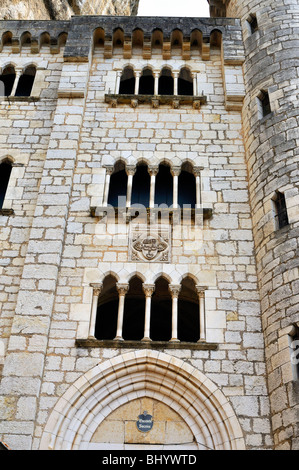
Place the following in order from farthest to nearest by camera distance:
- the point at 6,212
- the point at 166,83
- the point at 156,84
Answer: the point at 166,83 < the point at 156,84 < the point at 6,212

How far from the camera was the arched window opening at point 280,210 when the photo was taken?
31.7ft

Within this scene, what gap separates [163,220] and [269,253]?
2179 mm

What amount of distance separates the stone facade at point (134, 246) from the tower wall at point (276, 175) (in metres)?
0.04

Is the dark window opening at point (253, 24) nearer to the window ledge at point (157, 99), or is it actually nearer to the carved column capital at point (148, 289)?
the window ledge at point (157, 99)

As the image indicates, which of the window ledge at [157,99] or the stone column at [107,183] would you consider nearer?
the stone column at [107,183]

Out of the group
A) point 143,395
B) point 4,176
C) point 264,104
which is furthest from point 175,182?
point 143,395

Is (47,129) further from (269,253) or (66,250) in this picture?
(269,253)

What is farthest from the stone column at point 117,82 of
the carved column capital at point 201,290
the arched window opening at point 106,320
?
the carved column capital at point 201,290

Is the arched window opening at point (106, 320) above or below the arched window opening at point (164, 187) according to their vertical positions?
below

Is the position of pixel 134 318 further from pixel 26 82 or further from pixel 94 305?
pixel 26 82

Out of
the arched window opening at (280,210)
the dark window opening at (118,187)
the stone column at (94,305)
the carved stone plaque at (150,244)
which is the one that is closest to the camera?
the stone column at (94,305)

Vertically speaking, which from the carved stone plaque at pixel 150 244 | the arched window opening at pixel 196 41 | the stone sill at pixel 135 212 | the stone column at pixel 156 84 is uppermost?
the arched window opening at pixel 196 41

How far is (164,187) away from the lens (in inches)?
444

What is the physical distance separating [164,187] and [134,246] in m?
1.82
